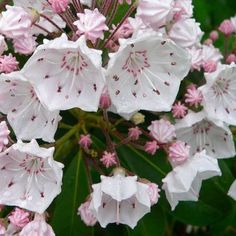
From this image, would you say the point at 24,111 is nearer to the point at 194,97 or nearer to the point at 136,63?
the point at 136,63

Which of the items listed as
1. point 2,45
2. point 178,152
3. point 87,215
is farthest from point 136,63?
point 87,215

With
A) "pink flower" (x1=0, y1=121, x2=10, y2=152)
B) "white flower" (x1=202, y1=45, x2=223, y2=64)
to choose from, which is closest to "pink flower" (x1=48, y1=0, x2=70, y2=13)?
"pink flower" (x1=0, y1=121, x2=10, y2=152)

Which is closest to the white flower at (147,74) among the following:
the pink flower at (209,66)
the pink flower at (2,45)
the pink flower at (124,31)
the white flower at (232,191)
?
the pink flower at (124,31)

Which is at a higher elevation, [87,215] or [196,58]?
[196,58]

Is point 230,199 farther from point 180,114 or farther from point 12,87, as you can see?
point 12,87

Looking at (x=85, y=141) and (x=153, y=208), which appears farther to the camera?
(x=153, y=208)

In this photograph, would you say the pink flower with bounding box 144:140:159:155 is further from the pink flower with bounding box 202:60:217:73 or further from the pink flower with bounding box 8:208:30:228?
the pink flower with bounding box 8:208:30:228
